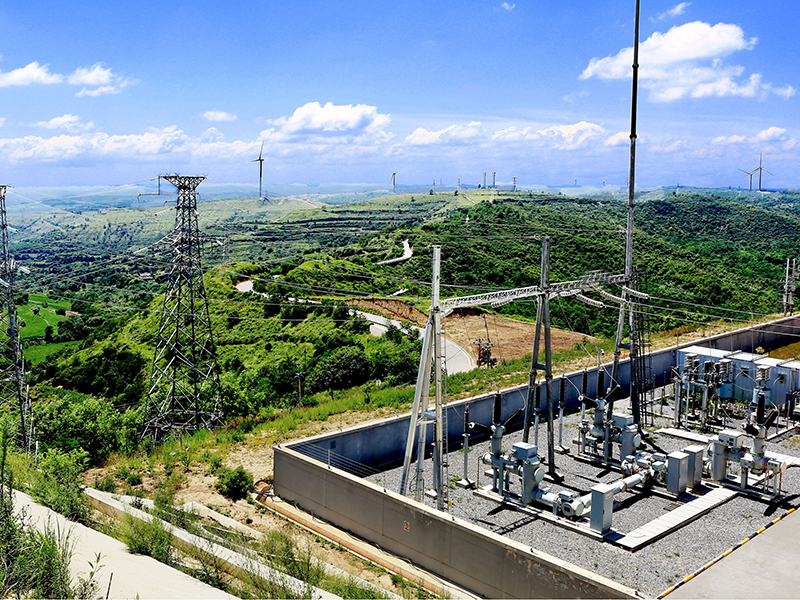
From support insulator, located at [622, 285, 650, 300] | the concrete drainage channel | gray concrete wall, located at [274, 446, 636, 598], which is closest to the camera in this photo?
the concrete drainage channel

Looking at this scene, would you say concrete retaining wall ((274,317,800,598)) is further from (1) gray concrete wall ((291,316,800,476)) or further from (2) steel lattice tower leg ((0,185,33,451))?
(2) steel lattice tower leg ((0,185,33,451))

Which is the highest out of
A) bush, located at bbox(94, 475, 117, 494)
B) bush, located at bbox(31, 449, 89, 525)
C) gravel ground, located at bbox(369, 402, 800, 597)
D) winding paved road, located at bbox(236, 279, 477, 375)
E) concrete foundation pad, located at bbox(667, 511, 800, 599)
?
bush, located at bbox(31, 449, 89, 525)

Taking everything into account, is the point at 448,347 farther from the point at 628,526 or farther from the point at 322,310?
the point at 628,526

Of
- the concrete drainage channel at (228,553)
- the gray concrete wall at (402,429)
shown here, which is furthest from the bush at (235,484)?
the gray concrete wall at (402,429)

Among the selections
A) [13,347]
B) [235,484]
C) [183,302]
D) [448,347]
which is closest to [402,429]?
[235,484]

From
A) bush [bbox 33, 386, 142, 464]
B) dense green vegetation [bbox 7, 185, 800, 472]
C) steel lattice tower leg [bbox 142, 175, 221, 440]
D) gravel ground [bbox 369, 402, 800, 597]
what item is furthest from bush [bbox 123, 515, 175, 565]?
steel lattice tower leg [bbox 142, 175, 221, 440]

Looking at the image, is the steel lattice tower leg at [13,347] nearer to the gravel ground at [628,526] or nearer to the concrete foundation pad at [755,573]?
the gravel ground at [628,526]

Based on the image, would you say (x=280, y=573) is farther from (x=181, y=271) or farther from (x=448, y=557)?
(x=181, y=271)
